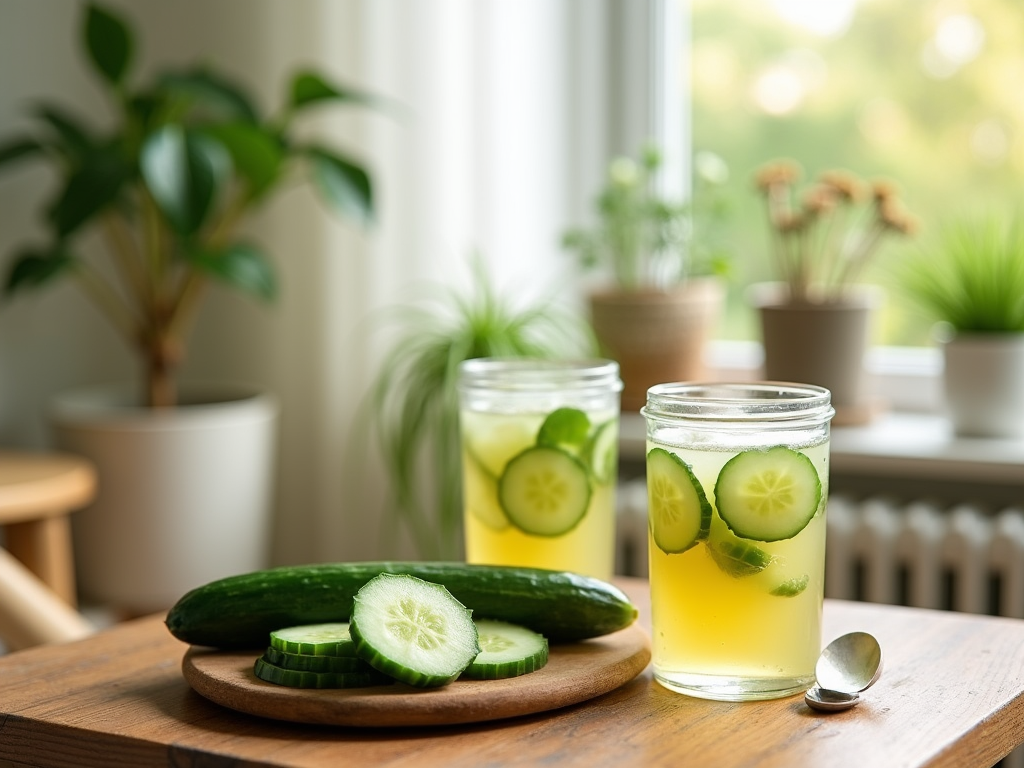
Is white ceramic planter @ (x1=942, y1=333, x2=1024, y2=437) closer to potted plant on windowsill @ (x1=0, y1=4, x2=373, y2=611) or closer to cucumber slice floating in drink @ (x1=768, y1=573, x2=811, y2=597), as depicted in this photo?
Result: potted plant on windowsill @ (x1=0, y1=4, x2=373, y2=611)

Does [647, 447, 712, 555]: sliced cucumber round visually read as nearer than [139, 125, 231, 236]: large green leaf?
Yes

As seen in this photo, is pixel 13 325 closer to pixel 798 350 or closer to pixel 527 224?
pixel 527 224

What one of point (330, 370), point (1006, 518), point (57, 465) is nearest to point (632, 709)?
point (1006, 518)

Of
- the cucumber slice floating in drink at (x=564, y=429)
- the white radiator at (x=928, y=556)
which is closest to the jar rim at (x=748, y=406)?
the cucumber slice floating in drink at (x=564, y=429)

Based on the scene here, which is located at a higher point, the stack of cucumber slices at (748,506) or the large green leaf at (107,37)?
the large green leaf at (107,37)

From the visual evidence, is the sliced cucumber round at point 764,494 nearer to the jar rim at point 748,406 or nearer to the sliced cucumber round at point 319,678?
the jar rim at point 748,406

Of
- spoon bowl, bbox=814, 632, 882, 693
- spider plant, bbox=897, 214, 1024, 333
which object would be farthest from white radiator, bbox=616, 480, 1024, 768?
spoon bowl, bbox=814, 632, 882, 693
